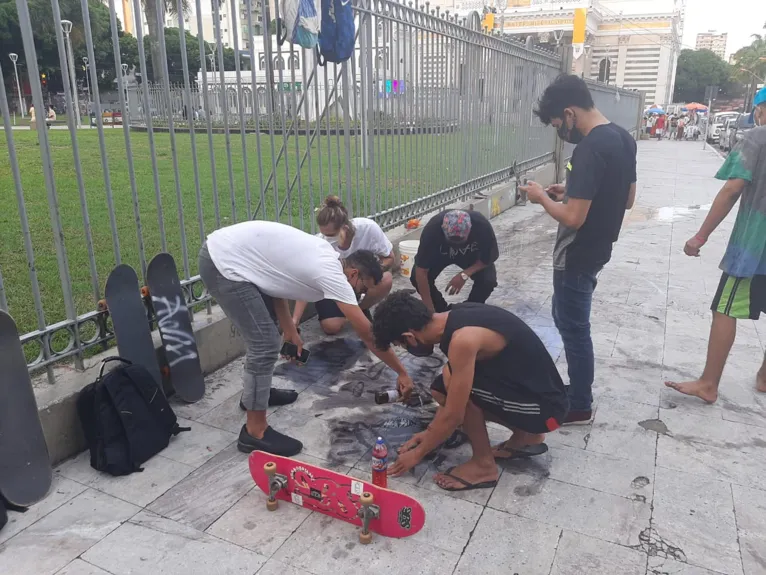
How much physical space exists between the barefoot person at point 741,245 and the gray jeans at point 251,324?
Result: 264cm

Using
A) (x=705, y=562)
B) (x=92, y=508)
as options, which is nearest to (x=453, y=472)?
(x=705, y=562)

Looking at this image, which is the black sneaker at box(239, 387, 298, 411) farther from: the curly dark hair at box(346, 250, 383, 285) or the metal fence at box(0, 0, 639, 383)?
the curly dark hair at box(346, 250, 383, 285)

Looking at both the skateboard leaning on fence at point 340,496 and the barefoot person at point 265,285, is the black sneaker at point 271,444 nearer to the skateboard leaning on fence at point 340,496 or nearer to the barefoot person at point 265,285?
the barefoot person at point 265,285

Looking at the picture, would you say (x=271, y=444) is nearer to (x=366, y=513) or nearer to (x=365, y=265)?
(x=366, y=513)

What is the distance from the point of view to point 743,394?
3.86m

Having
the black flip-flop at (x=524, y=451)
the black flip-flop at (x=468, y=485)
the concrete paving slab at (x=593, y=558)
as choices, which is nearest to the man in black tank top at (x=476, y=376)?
the black flip-flop at (x=468, y=485)

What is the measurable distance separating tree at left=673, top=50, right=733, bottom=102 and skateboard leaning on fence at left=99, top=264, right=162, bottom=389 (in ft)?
316

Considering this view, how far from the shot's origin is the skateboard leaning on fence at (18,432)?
271cm

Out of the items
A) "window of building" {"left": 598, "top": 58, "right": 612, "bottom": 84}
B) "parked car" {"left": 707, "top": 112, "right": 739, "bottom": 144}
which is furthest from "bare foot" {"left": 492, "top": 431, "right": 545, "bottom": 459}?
"window of building" {"left": 598, "top": 58, "right": 612, "bottom": 84}

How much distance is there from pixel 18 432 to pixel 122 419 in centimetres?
46

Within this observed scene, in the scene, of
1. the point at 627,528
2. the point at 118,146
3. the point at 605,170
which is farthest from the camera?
the point at 118,146

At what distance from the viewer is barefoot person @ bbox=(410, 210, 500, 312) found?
441 cm

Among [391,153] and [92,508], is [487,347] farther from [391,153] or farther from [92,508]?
[391,153]

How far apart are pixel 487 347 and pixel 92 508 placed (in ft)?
6.50
